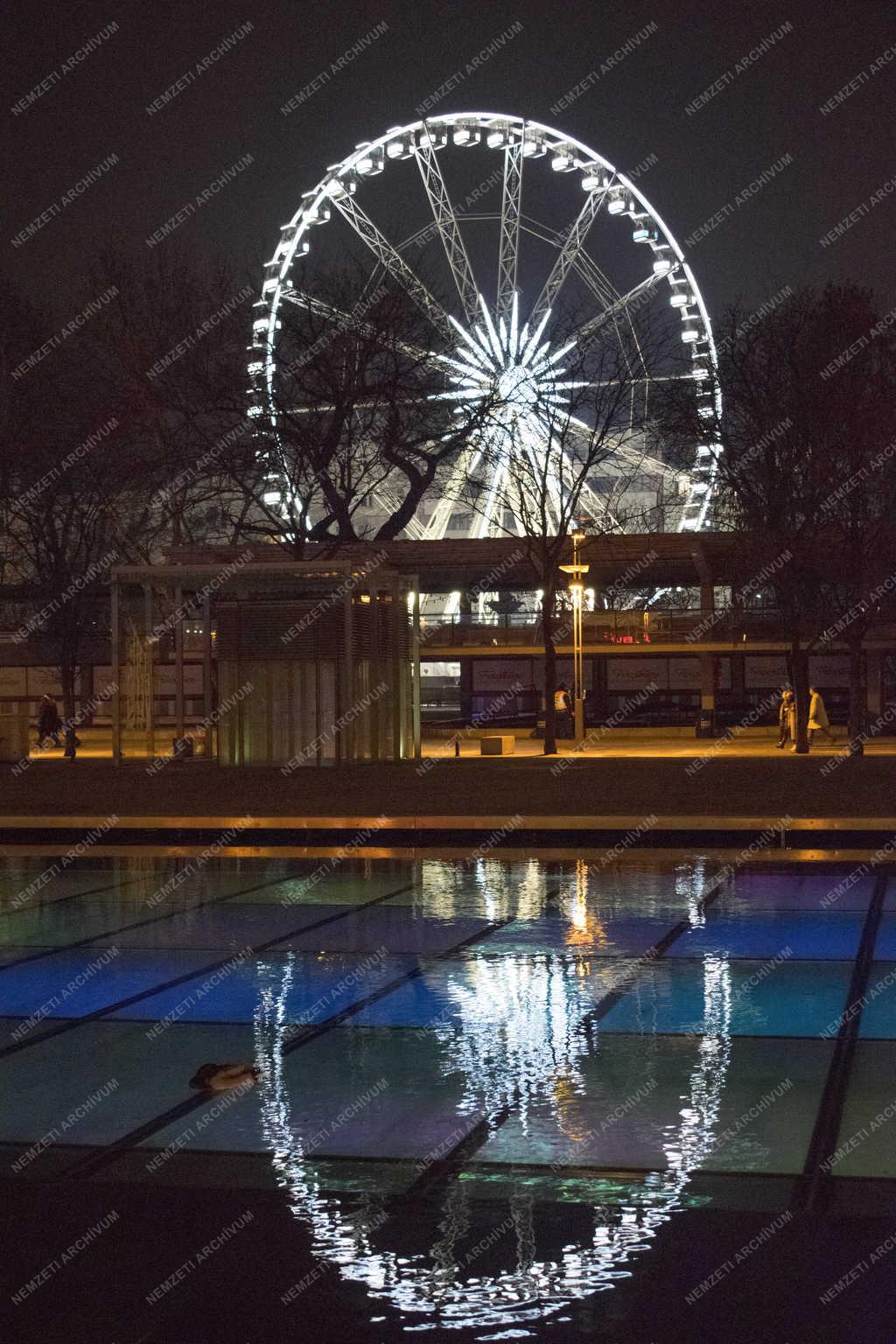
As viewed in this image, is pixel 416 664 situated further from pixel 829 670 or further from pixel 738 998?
pixel 829 670

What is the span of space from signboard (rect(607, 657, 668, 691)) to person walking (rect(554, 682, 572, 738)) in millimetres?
3599

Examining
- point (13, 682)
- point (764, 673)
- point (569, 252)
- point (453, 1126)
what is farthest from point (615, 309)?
point (453, 1126)

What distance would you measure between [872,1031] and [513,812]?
10788 millimetres

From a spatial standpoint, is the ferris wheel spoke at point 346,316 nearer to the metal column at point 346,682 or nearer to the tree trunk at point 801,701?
the metal column at point 346,682

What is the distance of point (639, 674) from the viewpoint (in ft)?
196

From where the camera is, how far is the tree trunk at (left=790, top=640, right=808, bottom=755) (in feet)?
129

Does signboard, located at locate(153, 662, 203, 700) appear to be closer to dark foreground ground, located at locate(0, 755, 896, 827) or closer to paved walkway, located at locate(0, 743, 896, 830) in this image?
paved walkway, located at locate(0, 743, 896, 830)

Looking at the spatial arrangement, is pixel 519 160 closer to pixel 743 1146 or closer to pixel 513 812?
pixel 513 812

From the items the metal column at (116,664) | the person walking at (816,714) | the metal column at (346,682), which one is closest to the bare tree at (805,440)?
the person walking at (816,714)

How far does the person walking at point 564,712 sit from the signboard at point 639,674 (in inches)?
142

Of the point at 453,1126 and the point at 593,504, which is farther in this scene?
the point at 593,504

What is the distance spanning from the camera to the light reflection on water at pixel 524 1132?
4.64m

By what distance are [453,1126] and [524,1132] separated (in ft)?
0.95

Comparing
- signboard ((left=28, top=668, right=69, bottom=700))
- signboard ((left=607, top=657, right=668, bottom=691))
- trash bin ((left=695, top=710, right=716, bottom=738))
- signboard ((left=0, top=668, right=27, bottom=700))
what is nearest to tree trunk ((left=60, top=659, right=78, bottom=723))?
signboard ((left=28, top=668, right=69, bottom=700))
